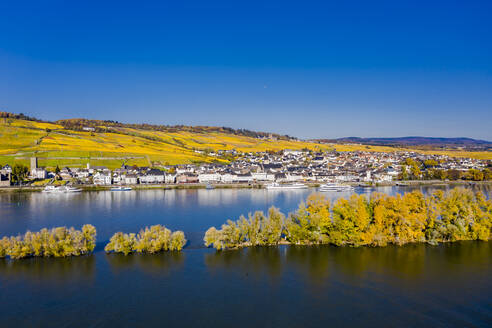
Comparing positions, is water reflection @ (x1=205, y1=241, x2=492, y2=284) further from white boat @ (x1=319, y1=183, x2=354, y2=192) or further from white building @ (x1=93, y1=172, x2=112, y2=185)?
white building @ (x1=93, y1=172, x2=112, y2=185)

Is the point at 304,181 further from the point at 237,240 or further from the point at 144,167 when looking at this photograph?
the point at 237,240

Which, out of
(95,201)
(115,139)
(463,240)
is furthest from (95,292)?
(115,139)

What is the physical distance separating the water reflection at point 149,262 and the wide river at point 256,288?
34 mm

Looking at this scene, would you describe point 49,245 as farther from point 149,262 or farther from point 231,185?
point 231,185

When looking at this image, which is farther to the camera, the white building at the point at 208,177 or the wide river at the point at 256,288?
the white building at the point at 208,177

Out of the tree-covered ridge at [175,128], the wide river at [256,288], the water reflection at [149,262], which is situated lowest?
the wide river at [256,288]

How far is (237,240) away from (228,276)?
8.77 ft

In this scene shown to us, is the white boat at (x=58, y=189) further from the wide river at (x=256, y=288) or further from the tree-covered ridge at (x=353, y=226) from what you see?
the tree-covered ridge at (x=353, y=226)

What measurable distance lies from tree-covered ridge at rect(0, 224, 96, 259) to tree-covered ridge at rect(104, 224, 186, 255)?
89 centimetres

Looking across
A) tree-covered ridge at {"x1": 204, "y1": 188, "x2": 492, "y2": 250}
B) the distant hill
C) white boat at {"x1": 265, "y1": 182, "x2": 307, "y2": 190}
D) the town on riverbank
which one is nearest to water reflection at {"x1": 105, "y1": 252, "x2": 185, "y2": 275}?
tree-covered ridge at {"x1": 204, "y1": 188, "x2": 492, "y2": 250}

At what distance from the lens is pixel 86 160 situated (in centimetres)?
4475

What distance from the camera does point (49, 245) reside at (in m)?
12.8

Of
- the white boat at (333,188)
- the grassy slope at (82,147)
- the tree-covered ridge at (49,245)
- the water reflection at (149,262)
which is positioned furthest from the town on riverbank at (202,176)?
the water reflection at (149,262)

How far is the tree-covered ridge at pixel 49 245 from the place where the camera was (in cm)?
1279
